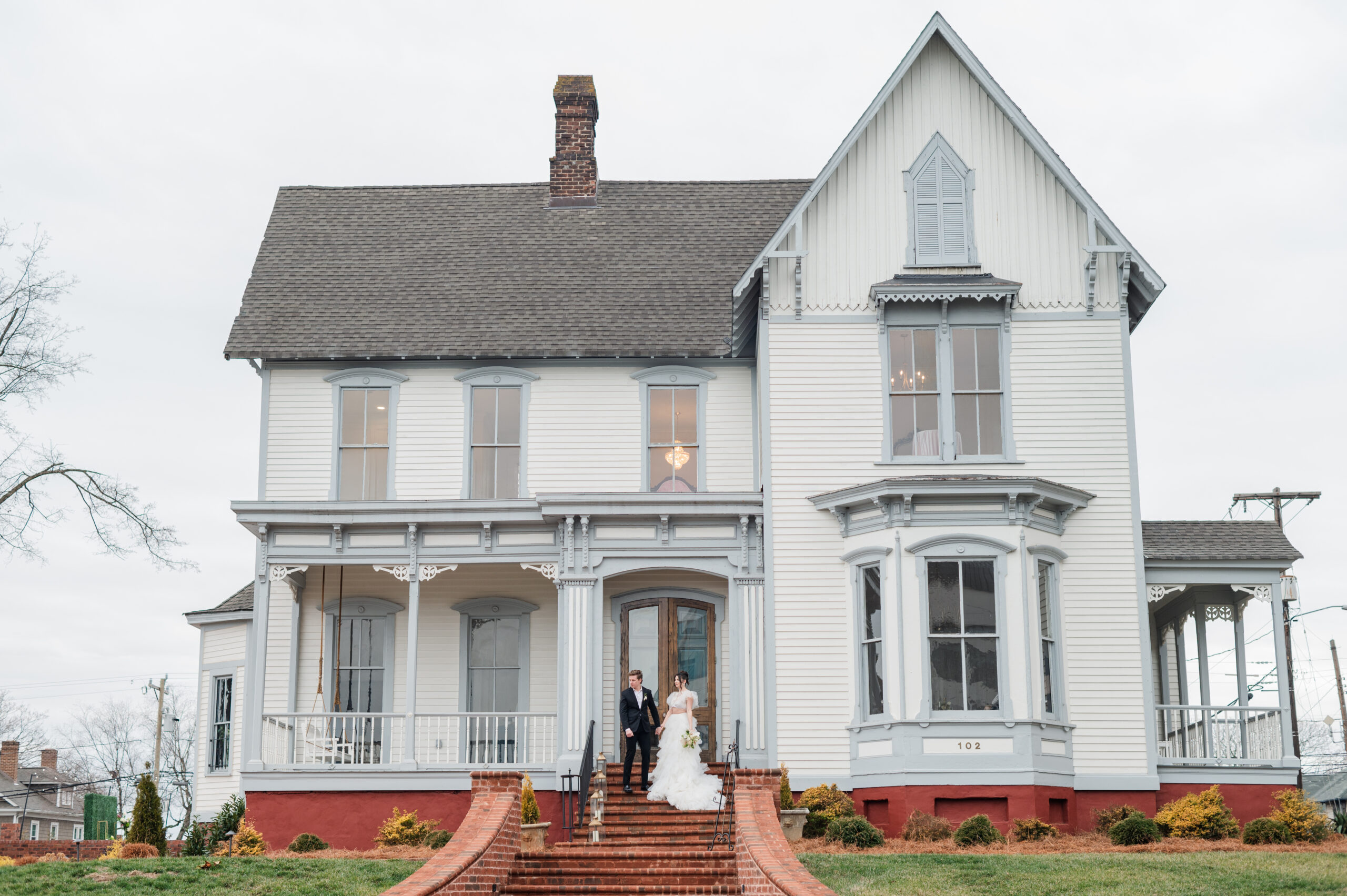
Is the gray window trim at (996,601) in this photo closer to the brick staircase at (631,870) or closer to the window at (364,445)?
the brick staircase at (631,870)

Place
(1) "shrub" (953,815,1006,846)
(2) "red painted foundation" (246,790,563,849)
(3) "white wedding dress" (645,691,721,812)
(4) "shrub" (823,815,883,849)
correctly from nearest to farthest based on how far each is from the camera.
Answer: (4) "shrub" (823,815,883,849) → (1) "shrub" (953,815,1006,846) → (3) "white wedding dress" (645,691,721,812) → (2) "red painted foundation" (246,790,563,849)

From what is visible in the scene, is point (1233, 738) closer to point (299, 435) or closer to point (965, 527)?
point (965, 527)

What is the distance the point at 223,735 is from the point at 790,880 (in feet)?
48.1

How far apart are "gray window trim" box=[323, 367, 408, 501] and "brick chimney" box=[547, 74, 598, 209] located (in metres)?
5.23

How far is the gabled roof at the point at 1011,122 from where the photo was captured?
65.0 feet

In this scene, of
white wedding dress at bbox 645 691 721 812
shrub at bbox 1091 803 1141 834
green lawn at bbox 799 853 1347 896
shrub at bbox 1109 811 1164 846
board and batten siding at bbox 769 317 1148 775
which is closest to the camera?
green lawn at bbox 799 853 1347 896

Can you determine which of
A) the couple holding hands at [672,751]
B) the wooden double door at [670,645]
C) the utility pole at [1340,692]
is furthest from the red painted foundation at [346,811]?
the utility pole at [1340,692]

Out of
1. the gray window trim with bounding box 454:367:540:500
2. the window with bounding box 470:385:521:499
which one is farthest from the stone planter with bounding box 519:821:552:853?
the gray window trim with bounding box 454:367:540:500

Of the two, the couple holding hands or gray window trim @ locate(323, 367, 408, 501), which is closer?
the couple holding hands

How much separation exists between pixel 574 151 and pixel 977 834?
14870 millimetres

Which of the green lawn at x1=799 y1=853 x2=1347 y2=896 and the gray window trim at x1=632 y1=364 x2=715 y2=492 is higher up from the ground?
the gray window trim at x1=632 y1=364 x2=715 y2=492

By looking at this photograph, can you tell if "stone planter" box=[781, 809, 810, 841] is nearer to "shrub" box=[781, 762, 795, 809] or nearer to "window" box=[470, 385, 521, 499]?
Result: "shrub" box=[781, 762, 795, 809]

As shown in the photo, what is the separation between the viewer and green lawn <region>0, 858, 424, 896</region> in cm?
1408

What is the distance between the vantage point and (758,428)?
860 inches
